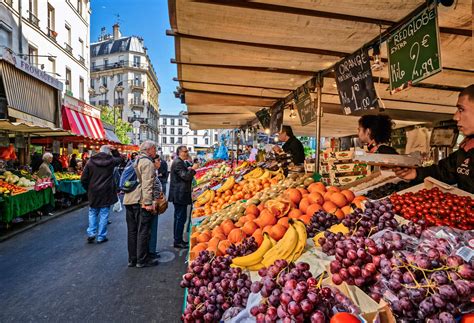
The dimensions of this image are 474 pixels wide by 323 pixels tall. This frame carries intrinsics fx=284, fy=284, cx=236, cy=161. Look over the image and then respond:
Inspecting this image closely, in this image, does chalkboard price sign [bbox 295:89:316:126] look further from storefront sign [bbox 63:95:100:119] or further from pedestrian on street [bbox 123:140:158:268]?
storefront sign [bbox 63:95:100:119]

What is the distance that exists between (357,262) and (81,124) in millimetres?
13880

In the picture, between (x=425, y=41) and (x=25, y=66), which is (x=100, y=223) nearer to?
(x=25, y=66)

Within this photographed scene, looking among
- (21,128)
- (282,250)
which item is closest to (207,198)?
(282,250)

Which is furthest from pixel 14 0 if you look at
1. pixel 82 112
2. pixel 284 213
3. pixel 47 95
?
pixel 284 213

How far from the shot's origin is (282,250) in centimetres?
184

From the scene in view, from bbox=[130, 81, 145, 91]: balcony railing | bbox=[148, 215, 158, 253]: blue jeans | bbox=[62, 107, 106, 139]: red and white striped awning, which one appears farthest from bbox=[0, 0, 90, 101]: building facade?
bbox=[130, 81, 145, 91]: balcony railing

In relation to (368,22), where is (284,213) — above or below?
below

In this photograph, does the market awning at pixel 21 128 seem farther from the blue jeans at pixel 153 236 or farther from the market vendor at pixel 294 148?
the market vendor at pixel 294 148

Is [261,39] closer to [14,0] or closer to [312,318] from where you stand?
[312,318]

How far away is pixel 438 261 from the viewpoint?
47.1 inches

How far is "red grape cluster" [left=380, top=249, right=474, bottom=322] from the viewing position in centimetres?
106

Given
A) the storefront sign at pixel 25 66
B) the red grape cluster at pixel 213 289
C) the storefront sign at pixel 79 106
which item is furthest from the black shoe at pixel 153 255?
the storefront sign at pixel 79 106

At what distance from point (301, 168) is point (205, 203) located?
174cm

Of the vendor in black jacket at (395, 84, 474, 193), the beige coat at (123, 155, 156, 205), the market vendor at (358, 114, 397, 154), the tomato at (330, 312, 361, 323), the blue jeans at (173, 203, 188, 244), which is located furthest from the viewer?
the blue jeans at (173, 203, 188, 244)
